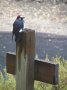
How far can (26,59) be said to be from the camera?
2850 mm

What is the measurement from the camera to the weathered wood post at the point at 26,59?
2846 millimetres

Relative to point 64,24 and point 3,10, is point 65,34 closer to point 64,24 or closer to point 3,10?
point 64,24

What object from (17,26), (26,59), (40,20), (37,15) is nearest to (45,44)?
(40,20)

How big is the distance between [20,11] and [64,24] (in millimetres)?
2859

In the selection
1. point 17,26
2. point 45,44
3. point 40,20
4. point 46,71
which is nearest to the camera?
point 46,71

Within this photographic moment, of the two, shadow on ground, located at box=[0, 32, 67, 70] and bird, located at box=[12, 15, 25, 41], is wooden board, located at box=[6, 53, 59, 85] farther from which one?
shadow on ground, located at box=[0, 32, 67, 70]

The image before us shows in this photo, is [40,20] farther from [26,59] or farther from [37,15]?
[26,59]

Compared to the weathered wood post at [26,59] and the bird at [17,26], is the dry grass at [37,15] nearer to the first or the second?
the bird at [17,26]

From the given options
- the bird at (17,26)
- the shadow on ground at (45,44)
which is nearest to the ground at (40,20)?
the shadow on ground at (45,44)

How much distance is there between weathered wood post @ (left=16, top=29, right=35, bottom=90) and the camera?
285cm

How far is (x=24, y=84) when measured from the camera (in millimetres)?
2865

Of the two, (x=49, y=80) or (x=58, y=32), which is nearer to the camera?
(x=49, y=80)

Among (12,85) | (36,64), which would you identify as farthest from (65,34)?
(36,64)

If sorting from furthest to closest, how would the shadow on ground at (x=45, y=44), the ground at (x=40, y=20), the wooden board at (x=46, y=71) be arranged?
the ground at (x=40, y=20) → the shadow on ground at (x=45, y=44) → the wooden board at (x=46, y=71)
